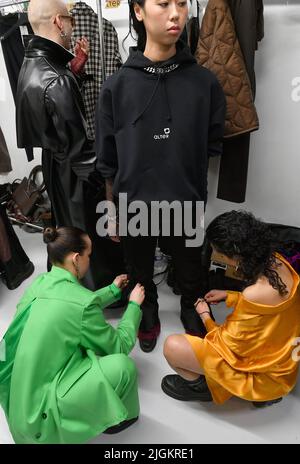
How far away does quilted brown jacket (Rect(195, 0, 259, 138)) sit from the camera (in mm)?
1423

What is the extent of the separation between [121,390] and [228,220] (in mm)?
666

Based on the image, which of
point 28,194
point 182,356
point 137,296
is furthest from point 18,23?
point 182,356

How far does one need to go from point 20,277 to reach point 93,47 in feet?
4.52

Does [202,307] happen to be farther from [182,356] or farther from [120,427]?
[120,427]

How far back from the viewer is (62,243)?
121 centimetres

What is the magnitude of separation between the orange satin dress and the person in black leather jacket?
31.4 inches

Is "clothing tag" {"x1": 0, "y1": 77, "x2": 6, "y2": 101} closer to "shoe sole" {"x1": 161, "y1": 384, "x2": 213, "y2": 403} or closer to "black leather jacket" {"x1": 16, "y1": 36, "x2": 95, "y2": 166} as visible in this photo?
"black leather jacket" {"x1": 16, "y1": 36, "x2": 95, "y2": 166}

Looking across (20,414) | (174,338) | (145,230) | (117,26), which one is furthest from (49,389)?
(117,26)

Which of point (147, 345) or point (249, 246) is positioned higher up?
point (249, 246)

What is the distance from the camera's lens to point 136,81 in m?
1.25

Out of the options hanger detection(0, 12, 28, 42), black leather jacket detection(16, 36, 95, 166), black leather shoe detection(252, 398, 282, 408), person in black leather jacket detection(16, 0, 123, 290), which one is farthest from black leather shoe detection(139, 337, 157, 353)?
hanger detection(0, 12, 28, 42)

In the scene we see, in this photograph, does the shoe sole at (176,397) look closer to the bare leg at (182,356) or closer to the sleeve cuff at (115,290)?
the bare leg at (182,356)

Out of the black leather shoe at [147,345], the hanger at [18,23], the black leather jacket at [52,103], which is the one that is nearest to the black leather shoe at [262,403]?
the black leather shoe at [147,345]

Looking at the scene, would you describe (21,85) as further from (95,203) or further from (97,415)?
(97,415)
